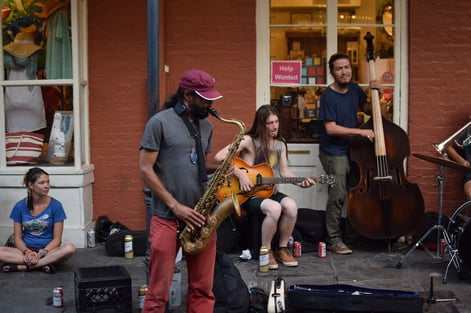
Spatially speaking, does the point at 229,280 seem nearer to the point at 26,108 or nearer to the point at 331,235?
the point at 331,235

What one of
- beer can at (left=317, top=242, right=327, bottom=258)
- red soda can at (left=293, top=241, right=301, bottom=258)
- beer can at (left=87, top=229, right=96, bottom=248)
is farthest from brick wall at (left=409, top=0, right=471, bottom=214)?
beer can at (left=87, top=229, right=96, bottom=248)

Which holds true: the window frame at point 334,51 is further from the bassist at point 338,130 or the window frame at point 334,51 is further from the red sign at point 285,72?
the bassist at point 338,130

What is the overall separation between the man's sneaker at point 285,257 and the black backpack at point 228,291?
1.37 metres

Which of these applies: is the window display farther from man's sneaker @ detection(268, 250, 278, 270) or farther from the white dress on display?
man's sneaker @ detection(268, 250, 278, 270)

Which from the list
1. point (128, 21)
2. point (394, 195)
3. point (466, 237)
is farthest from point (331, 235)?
point (128, 21)

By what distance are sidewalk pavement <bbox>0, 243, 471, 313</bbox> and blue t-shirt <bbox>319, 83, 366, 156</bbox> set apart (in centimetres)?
106

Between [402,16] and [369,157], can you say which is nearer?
[369,157]

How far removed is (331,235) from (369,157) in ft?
3.04

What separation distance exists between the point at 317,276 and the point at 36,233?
258 cm

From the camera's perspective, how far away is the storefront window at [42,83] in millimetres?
7371

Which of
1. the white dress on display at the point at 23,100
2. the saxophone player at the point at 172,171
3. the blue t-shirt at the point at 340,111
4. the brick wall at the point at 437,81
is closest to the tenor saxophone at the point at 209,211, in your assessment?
the saxophone player at the point at 172,171

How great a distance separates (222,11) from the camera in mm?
7484

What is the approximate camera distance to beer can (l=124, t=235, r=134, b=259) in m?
6.78

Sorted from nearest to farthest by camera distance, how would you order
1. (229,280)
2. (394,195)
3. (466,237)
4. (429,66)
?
(229,280), (466,237), (394,195), (429,66)
